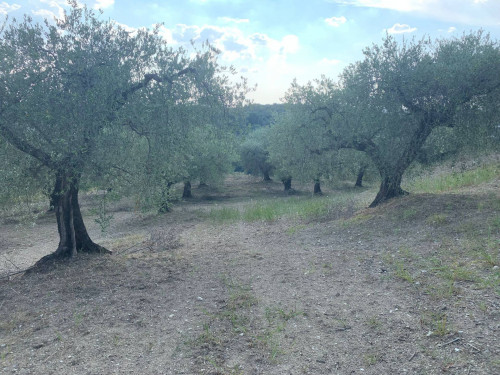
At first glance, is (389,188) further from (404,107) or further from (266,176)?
(266,176)

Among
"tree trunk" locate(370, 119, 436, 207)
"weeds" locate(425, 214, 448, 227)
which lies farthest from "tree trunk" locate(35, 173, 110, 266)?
"tree trunk" locate(370, 119, 436, 207)

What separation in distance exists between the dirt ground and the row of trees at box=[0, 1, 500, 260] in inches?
72.1

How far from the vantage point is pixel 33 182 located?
7.97 metres

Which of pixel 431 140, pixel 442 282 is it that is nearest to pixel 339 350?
pixel 442 282

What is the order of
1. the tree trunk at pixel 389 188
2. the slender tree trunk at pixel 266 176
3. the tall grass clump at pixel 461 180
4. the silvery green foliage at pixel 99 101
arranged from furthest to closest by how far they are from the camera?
the slender tree trunk at pixel 266 176, the tall grass clump at pixel 461 180, the tree trunk at pixel 389 188, the silvery green foliage at pixel 99 101

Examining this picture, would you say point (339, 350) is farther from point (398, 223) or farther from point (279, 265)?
point (398, 223)

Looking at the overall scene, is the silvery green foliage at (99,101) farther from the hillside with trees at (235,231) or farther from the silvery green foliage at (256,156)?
the silvery green foliage at (256,156)

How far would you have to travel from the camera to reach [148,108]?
8.10 meters

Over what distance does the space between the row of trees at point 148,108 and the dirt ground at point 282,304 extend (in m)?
1.83

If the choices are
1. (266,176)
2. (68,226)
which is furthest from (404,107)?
(266,176)

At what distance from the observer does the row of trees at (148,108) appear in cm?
738

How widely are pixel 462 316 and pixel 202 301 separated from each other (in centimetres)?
367

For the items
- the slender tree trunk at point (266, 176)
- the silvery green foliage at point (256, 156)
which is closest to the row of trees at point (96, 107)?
the silvery green foliage at point (256, 156)

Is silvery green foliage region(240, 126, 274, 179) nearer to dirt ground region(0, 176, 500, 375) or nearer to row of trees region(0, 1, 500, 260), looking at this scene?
row of trees region(0, 1, 500, 260)
